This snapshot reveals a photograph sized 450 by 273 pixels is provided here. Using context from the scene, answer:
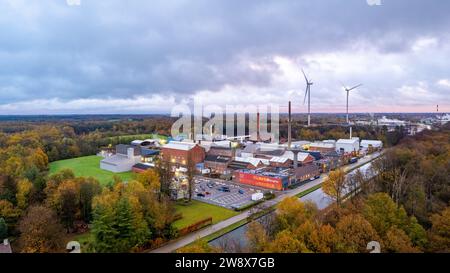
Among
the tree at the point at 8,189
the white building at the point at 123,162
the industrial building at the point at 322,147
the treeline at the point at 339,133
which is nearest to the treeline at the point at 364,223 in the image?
the tree at the point at 8,189

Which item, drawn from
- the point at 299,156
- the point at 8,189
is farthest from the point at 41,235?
the point at 299,156

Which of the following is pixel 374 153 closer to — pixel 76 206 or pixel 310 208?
pixel 310 208

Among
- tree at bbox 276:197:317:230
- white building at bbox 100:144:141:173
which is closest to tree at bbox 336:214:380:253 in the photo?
tree at bbox 276:197:317:230

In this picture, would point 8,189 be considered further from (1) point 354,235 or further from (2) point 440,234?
(2) point 440,234

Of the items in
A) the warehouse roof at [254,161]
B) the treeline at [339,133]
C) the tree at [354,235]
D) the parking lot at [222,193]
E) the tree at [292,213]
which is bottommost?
the parking lot at [222,193]

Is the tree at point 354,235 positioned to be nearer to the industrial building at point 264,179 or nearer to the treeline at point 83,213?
the treeline at point 83,213

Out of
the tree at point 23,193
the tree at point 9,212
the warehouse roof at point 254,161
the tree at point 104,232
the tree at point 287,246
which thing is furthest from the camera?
the warehouse roof at point 254,161
